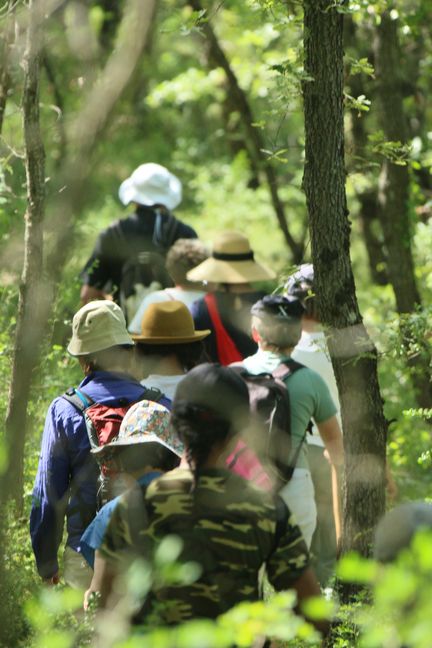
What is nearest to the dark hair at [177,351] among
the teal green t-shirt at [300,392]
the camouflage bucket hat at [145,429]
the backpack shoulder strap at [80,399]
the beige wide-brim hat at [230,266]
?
the teal green t-shirt at [300,392]

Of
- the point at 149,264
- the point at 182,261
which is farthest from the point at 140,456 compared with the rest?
the point at 149,264

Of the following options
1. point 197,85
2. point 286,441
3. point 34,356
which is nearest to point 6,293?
point 286,441

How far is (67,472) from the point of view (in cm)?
512

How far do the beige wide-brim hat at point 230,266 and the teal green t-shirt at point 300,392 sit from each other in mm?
1782

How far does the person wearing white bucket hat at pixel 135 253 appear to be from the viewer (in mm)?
8953

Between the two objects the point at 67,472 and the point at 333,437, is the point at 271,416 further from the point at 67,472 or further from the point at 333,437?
the point at 67,472

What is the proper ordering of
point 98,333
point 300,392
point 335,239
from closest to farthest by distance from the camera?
point 98,333, point 335,239, point 300,392

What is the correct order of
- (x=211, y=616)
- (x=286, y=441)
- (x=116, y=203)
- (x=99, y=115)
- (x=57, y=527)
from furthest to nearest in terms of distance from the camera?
1. (x=116, y=203)
2. (x=286, y=441)
3. (x=57, y=527)
4. (x=211, y=616)
5. (x=99, y=115)

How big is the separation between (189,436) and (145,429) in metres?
0.98

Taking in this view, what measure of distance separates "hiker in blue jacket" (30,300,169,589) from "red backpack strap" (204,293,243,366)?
194 cm

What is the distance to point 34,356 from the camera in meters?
3.04

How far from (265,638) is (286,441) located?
1.59 m

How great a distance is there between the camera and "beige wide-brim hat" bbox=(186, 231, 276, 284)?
762cm

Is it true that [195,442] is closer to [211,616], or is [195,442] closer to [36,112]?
[211,616]
